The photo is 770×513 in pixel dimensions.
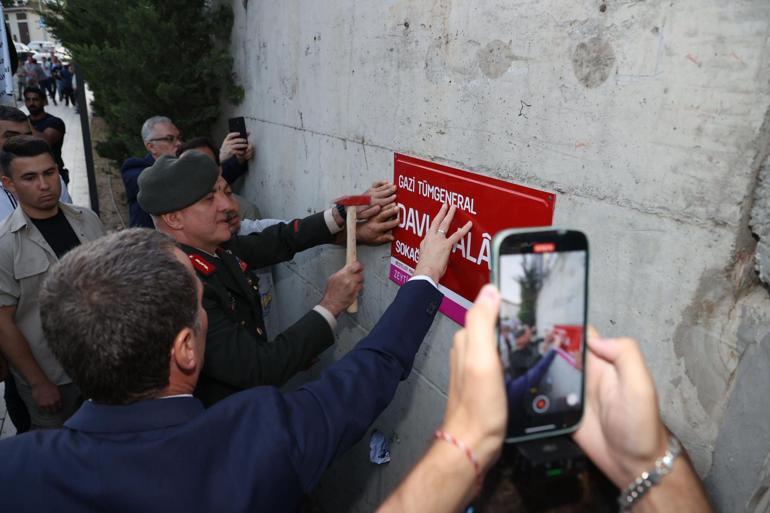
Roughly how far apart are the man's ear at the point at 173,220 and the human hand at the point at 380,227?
2.61ft

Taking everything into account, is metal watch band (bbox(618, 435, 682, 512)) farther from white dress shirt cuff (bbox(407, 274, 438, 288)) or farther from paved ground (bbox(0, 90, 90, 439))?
paved ground (bbox(0, 90, 90, 439))

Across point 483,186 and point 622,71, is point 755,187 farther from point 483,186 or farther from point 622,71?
point 483,186

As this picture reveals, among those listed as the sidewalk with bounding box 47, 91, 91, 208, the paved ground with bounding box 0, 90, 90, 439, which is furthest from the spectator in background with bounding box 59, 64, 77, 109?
the paved ground with bounding box 0, 90, 90, 439

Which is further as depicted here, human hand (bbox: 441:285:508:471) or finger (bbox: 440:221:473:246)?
finger (bbox: 440:221:473:246)

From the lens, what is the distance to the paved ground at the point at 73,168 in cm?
408

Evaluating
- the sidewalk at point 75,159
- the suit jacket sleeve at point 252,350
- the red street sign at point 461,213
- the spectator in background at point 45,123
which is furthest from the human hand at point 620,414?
the sidewalk at point 75,159

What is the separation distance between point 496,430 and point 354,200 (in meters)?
1.66

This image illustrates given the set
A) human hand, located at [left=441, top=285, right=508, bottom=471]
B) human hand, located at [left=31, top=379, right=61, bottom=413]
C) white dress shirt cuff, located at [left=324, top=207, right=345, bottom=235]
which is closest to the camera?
human hand, located at [left=441, top=285, right=508, bottom=471]

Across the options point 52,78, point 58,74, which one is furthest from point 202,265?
point 52,78

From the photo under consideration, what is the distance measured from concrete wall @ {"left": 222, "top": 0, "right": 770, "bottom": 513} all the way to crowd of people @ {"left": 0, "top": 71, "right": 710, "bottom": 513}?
14.5 inches

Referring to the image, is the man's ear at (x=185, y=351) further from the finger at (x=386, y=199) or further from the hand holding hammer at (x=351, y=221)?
the finger at (x=386, y=199)

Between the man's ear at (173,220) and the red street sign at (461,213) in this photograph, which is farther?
the man's ear at (173,220)

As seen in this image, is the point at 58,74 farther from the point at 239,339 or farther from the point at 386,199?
the point at 239,339

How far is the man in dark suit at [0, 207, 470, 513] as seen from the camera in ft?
3.99
